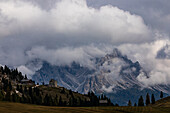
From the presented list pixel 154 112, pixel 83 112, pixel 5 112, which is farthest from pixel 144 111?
pixel 5 112

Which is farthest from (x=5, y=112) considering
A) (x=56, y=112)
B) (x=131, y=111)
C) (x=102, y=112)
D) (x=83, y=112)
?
(x=131, y=111)

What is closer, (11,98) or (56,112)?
(56,112)

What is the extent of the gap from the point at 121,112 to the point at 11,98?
81.7 m

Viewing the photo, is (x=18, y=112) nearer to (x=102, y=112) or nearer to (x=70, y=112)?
(x=70, y=112)

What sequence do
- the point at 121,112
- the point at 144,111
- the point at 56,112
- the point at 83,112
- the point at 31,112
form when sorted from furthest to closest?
the point at 144,111, the point at 121,112, the point at 83,112, the point at 56,112, the point at 31,112

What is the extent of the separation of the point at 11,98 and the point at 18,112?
289ft

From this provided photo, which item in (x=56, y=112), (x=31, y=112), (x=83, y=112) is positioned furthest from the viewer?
(x=83, y=112)

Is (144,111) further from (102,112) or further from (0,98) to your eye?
(0,98)

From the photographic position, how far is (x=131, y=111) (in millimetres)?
159375

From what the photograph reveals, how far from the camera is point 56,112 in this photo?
409ft

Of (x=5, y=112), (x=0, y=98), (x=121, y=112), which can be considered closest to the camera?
(x=5, y=112)

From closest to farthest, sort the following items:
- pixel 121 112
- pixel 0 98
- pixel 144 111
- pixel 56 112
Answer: pixel 56 112 → pixel 121 112 → pixel 144 111 → pixel 0 98

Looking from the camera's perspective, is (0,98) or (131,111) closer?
(131,111)

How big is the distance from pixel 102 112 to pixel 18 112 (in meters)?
45.1
